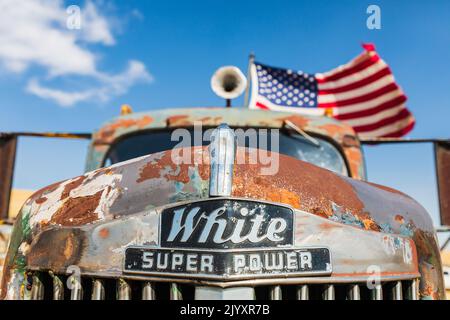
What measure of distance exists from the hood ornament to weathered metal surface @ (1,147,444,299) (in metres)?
0.04

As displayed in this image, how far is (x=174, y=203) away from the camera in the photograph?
1.52 metres

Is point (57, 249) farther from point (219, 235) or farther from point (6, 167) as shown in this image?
point (6, 167)

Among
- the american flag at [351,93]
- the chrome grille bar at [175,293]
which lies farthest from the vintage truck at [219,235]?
the american flag at [351,93]

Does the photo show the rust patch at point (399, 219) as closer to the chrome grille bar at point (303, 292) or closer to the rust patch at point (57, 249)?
the chrome grille bar at point (303, 292)

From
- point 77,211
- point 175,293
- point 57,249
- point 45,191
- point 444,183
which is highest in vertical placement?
point 444,183

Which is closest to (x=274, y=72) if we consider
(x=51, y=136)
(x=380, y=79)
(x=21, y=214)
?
(x=380, y=79)

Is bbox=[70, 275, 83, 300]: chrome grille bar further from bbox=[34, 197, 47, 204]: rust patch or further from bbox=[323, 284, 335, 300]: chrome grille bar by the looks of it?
bbox=[323, 284, 335, 300]: chrome grille bar

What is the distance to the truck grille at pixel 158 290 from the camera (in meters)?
1.49

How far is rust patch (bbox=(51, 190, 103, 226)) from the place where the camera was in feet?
5.30

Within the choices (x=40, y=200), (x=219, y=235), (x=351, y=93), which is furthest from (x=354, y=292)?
(x=351, y=93)

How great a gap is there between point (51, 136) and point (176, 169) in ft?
7.28

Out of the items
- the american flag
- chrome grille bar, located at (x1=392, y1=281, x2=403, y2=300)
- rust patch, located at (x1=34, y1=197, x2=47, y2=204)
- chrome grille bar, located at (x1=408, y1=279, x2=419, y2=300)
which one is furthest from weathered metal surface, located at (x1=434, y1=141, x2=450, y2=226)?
the american flag

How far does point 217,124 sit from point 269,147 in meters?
A: 0.40

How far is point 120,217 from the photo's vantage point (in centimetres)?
156
